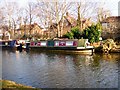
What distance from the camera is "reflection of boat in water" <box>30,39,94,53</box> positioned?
29531 mm

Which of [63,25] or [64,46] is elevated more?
[63,25]

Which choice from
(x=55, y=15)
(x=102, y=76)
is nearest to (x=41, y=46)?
(x=55, y=15)

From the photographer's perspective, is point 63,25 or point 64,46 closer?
point 64,46

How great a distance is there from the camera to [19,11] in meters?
51.9

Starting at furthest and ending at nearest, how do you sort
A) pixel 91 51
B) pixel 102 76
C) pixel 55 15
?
pixel 55 15, pixel 91 51, pixel 102 76

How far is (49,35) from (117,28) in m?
15.1

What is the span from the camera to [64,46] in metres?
31.1

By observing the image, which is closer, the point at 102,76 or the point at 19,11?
the point at 102,76

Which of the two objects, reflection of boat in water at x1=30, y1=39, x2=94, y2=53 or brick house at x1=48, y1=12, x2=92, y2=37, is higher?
brick house at x1=48, y1=12, x2=92, y2=37

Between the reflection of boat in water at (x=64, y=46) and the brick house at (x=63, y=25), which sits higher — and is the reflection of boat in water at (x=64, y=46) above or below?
below

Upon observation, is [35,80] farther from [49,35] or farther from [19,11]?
[19,11]

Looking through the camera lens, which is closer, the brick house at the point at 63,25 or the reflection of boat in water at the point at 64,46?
the reflection of boat in water at the point at 64,46

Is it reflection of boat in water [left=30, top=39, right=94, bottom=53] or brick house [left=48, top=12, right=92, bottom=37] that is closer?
reflection of boat in water [left=30, top=39, right=94, bottom=53]

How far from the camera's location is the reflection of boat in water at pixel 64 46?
1163 inches
